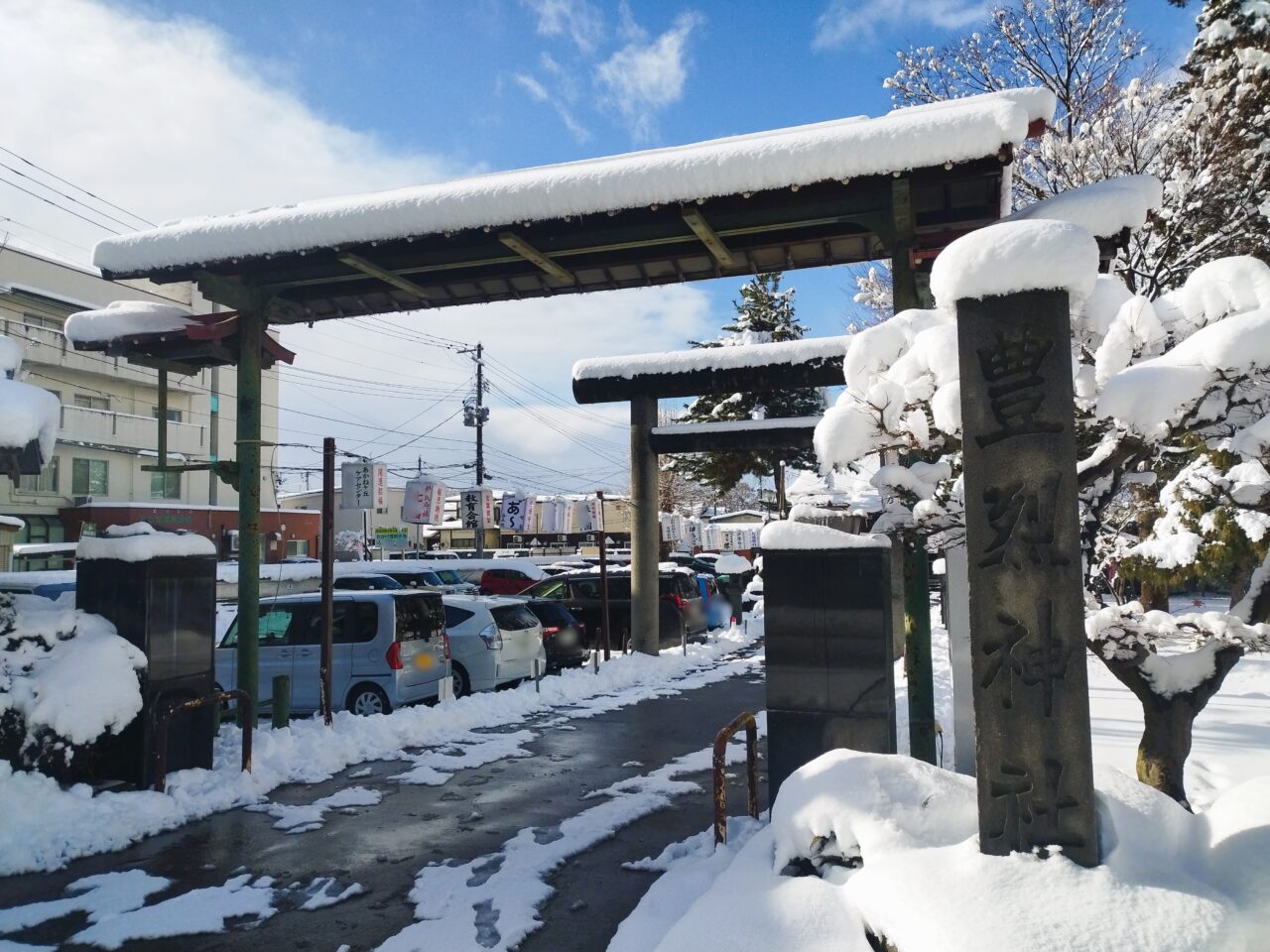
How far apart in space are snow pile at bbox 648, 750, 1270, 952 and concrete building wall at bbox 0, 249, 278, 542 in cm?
2885

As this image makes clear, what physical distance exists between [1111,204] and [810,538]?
333cm

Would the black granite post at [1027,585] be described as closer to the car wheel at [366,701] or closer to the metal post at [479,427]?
the car wheel at [366,701]

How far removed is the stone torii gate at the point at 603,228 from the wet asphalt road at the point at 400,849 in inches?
122

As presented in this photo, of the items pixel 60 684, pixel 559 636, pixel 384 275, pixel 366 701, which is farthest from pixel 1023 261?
pixel 559 636

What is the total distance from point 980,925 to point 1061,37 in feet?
61.9

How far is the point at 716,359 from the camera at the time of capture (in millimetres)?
14922

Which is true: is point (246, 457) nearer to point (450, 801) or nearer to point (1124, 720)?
point (450, 801)

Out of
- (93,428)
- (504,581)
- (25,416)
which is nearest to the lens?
(25,416)

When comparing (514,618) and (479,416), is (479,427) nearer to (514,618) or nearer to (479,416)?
(479,416)

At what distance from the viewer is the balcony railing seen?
100 ft

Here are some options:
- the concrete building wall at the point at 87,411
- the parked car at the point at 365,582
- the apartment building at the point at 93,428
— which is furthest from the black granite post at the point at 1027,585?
the concrete building wall at the point at 87,411

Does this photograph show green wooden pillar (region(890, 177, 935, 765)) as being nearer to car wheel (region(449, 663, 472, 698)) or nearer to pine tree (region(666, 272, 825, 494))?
car wheel (region(449, 663, 472, 698))

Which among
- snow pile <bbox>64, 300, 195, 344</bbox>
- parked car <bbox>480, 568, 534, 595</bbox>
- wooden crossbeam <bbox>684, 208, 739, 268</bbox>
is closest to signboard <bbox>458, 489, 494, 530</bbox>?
parked car <bbox>480, 568, 534, 595</bbox>

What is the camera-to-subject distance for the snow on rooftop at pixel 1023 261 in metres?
3.97
